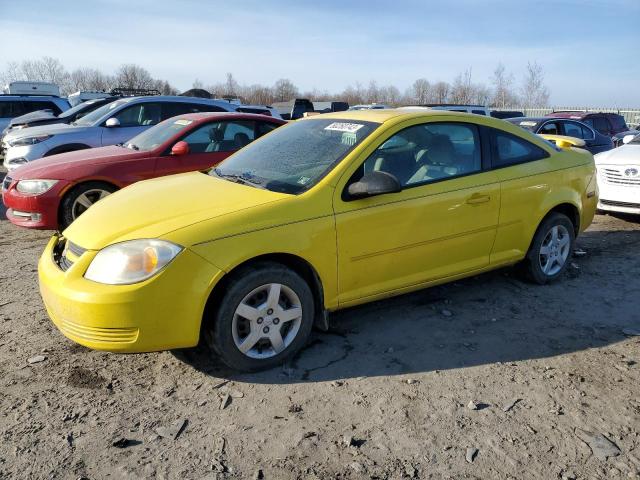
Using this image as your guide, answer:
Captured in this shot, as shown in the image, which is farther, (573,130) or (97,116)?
(573,130)

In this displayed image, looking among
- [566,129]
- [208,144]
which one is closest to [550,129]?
[566,129]

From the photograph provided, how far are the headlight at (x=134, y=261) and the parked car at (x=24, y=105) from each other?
14.4 metres

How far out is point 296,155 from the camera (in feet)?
12.9

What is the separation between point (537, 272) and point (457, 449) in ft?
8.44

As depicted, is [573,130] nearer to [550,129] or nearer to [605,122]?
[550,129]

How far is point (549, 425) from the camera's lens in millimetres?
2814

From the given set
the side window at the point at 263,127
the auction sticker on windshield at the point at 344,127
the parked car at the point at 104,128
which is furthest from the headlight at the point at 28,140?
the auction sticker on windshield at the point at 344,127

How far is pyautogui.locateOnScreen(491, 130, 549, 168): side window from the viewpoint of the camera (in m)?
4.32

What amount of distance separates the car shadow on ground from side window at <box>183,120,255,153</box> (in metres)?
3.65

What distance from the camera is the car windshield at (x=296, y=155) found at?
142 inches

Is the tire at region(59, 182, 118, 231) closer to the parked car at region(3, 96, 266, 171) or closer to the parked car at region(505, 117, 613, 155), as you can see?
the parked car at region(3, 96, 266, 171)

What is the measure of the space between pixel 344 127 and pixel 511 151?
4.89 ft

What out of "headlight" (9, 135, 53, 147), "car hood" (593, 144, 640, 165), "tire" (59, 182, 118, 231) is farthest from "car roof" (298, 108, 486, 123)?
"headlight" (9, 135, 53, 147)

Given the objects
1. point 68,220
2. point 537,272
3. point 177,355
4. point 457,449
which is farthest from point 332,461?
point 68,220
